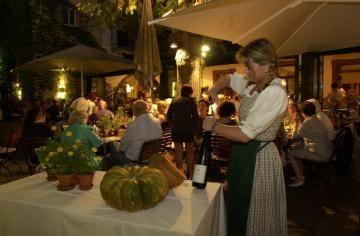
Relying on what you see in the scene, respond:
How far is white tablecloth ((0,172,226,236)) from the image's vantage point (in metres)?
1.93

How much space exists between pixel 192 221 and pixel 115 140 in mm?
4501

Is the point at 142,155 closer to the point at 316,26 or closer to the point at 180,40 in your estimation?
the point at 316,26

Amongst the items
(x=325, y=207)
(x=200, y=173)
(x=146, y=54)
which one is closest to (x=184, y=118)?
(x=146, y=54)

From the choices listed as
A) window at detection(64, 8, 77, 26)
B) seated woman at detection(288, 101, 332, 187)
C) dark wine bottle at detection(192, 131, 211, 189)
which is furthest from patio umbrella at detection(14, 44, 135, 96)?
window at detection(64, 8, 77, 26)

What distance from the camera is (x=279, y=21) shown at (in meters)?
3.50

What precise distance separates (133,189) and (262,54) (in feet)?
3.96

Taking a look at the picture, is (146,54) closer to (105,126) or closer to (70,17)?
(105,126)

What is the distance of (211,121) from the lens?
92.6 inches

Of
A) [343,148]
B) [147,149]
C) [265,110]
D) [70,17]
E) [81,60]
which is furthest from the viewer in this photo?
[70,17]

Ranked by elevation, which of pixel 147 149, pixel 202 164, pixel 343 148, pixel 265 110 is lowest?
pixel 343 148

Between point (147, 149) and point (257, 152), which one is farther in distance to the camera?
point (147, 149)

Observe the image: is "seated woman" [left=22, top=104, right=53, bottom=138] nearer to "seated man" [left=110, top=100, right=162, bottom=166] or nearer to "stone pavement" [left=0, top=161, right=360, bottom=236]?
"seated man" [left=110, top=100, right=162, bottom=166]

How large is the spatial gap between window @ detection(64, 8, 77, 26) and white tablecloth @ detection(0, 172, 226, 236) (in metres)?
24.7

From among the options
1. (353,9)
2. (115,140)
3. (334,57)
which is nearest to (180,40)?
(115,140)
